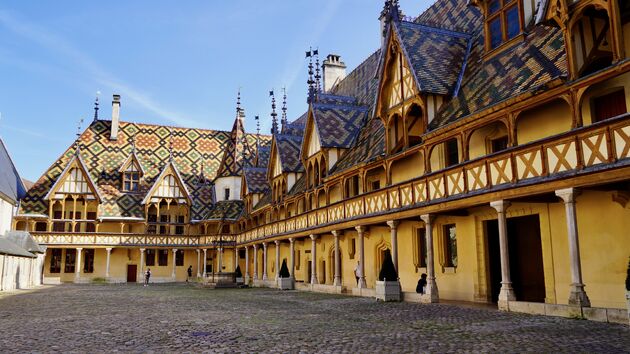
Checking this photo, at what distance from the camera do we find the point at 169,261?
4803 cm

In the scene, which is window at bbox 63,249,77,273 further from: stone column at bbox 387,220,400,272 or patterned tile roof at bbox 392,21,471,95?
patterned tile roof at bbox 392,21,471,95

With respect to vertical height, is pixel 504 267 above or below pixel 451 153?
below

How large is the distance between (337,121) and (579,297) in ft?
58.5

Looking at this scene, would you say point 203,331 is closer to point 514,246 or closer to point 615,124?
point 615,124

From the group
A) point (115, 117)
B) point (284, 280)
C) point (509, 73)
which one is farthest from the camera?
point (115, 117)

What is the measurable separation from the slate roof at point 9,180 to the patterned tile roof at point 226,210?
51.1 ft

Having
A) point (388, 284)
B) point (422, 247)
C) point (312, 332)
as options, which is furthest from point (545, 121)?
point (312, 332)

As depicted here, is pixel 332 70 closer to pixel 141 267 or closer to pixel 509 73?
pixel 141 267

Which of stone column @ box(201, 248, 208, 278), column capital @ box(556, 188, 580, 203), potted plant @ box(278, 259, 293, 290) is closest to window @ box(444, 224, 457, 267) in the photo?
column capital @ box(556, 188, 580, 203)

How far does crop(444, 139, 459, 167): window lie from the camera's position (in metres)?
18.0

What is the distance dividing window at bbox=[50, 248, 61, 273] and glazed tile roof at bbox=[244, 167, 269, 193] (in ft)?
57.8

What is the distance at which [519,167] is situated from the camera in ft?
41.6

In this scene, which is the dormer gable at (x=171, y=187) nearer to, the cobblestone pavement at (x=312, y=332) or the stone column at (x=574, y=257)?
the cobblestone pavement at (x=312, y=332)

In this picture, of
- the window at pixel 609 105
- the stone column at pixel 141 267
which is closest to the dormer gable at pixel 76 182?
the stone column at pixel 141 267
